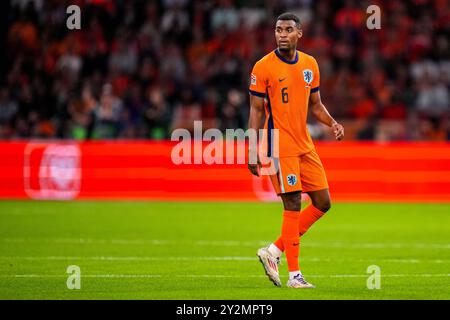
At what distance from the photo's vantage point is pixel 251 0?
2883cm

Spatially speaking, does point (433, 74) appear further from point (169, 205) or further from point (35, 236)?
point (35, 236)

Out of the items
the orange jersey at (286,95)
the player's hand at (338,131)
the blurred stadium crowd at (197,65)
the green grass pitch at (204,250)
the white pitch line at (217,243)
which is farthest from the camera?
the blurred stadium crowd at (197,65)

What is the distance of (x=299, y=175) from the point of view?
1070cm

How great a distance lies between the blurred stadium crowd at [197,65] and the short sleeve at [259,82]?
528 inches

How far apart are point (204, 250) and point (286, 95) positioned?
4.13 metres

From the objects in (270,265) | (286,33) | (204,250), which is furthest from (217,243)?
(286,33)

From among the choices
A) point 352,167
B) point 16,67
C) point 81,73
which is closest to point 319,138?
point 352,167

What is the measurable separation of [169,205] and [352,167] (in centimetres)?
399

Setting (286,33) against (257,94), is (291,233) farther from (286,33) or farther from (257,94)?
(286,33)

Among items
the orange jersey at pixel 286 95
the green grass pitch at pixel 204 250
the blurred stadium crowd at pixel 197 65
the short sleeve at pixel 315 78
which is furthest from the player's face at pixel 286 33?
the blurred stadium crowd at pixel 197 65

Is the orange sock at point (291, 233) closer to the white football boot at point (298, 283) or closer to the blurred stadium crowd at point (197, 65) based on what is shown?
the white football boot at point (298, 283)

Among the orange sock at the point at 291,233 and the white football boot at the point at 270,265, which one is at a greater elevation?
the orange sock at the point at 291,233

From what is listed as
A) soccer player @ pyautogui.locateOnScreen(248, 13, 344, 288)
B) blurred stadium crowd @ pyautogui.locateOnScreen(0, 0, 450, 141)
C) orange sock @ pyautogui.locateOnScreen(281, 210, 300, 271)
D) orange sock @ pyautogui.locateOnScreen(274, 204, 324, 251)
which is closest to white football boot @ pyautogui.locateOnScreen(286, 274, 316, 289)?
soccer player @ pyautogui.locateOnScreen(248, 13, 344, 288)

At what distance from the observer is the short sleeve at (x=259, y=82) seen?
10688 mm
